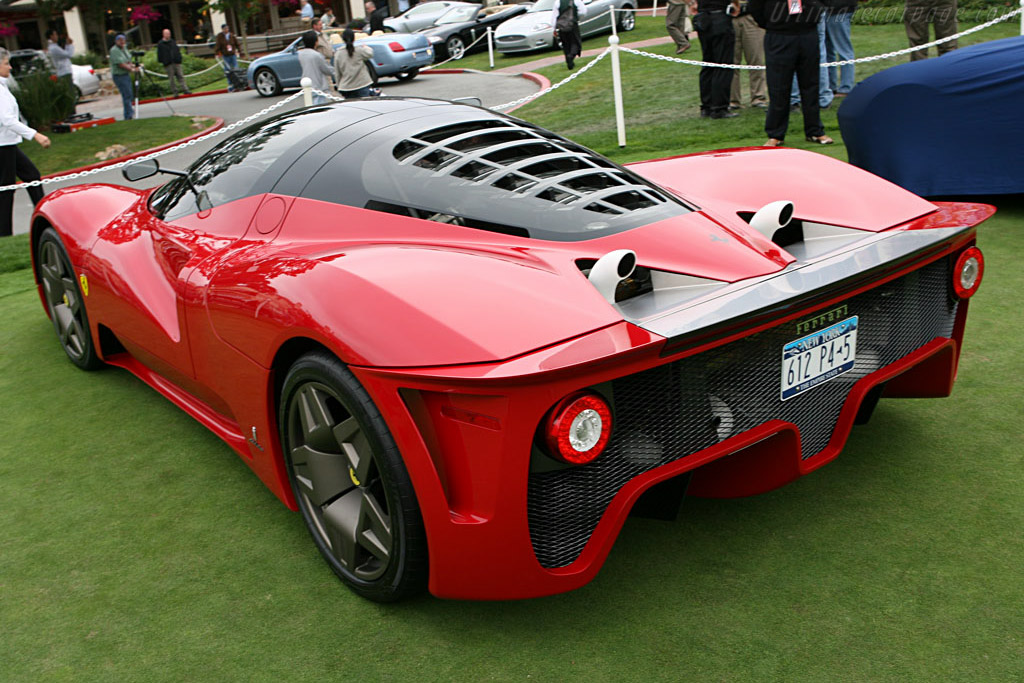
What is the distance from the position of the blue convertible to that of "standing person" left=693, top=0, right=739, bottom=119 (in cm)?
972

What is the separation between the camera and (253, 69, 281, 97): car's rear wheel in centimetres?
1944

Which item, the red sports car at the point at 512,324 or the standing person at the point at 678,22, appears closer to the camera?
the red sports car at the point at 512,324

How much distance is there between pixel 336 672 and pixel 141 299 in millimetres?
1804

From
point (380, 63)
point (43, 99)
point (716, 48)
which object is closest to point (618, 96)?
point (716, 48)

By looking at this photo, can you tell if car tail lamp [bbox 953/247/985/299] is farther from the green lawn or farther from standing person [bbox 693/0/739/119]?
standing person [bbox 693/0/739/119]

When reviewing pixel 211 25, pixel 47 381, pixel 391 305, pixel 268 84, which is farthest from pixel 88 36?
pixel 391 305

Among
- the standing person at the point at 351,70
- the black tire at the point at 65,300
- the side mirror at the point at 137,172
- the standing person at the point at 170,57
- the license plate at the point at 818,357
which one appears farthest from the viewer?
the standing person at the point at 170,57

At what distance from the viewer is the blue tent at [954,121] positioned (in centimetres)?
519

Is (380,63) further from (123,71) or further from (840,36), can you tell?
(840,36)

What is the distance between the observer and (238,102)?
20.0 m

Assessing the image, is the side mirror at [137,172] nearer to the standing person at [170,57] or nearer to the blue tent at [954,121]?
the blue tent at [954,121]

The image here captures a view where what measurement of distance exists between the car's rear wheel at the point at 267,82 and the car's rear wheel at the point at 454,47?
4.29 meters

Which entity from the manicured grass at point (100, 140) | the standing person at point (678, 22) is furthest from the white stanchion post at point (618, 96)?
the manicured grass at point (100, 140)

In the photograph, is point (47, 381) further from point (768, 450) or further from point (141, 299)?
point (768, 450)
